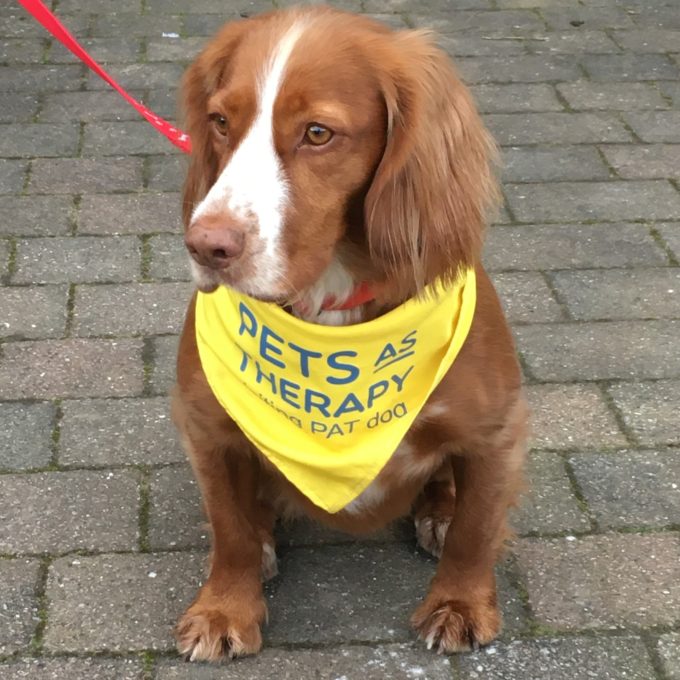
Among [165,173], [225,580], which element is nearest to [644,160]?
[165,173]

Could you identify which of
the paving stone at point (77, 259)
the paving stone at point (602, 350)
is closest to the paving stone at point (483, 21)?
the paving stone at point (77, 259)

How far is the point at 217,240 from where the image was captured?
2197 millimetres

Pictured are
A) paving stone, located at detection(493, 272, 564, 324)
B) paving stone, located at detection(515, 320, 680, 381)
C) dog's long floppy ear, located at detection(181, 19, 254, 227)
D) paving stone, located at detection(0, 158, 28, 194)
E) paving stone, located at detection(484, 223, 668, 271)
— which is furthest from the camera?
paving stone, located at detection(0, 158, 28, 194)

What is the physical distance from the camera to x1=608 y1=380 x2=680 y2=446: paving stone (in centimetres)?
362

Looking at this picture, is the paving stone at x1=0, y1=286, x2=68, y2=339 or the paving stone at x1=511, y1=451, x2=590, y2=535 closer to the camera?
the paving stone at x1=511, y1=451, x2=590, y2=535

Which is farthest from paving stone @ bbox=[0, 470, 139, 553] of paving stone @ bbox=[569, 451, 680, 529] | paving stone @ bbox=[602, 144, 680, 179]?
paving stone @ bbox=[602, 144, 680, 179]

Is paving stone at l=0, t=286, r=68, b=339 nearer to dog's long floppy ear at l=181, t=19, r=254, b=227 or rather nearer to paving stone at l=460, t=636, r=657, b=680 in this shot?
dog's long floppy ear at l=181, t=19, r=254, b=227

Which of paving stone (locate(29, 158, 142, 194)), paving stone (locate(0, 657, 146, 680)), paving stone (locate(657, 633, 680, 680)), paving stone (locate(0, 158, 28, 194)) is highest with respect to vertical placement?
paving stone (locate(657, 633, 680, 680))

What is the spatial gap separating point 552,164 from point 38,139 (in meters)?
2.56

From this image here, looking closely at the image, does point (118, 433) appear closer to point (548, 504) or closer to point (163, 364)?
point (163, 364)

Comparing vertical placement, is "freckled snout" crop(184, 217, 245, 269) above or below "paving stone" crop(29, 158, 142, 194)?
above

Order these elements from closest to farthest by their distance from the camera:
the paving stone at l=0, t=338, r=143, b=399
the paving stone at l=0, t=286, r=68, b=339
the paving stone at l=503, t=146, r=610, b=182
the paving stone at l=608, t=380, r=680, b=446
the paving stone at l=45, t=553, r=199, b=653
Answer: the paving stone at l=45, t=553, r=199, b=653, the paving stone at l=608, t=380, r=680, b=446, the paving stone at l=0, t=338, r=143, b=399, the paving stone at l=0, t=286, r=68, b=339, the paving stone at l=503, t=146, r=610, b=182

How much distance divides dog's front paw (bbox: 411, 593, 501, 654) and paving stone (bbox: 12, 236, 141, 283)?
6.91ft

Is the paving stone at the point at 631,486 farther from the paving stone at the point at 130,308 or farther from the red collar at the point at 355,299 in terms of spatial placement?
the paving stone at the point at 130,308
